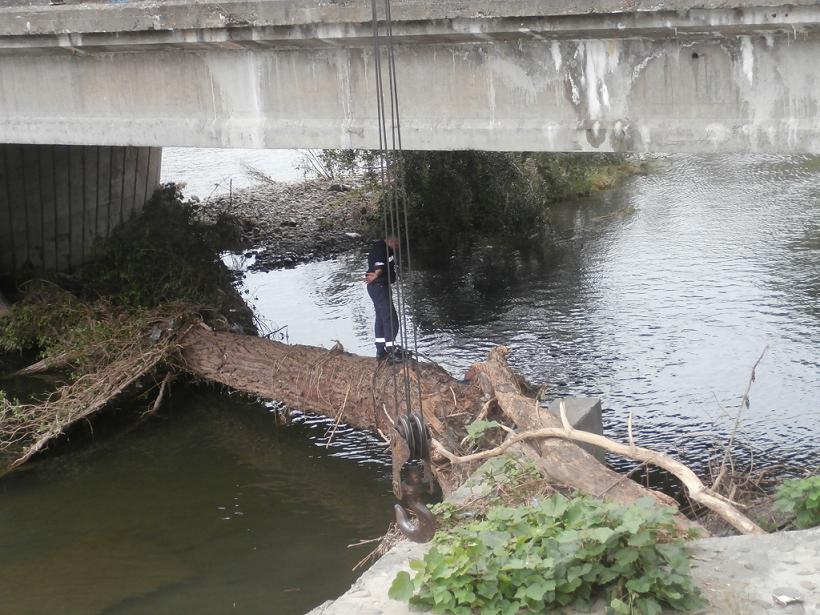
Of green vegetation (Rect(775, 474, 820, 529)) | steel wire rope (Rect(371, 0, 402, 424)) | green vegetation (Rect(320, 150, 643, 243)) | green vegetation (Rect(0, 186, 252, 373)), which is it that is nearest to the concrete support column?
green vegetation (Rect(0, 186, 252, 373))

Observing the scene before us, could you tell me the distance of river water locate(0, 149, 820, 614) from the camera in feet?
28.3

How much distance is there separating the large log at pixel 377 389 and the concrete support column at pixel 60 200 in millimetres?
4821

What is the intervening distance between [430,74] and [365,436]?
170 inches

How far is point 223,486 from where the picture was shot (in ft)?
33.4

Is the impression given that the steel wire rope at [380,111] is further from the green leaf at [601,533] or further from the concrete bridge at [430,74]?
the green leaf at [601,533]

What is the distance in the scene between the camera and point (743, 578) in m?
5.49

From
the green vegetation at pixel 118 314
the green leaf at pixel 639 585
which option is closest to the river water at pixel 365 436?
the green vegetation at pixel 118 314

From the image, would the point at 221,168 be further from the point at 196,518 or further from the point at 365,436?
the point at 196,518

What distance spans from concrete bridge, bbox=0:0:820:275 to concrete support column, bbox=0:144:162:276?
4.54 meters

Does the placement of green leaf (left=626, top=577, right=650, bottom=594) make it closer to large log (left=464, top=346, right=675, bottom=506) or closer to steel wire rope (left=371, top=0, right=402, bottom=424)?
large log (left=464, top=346, right=675, bottom=506)

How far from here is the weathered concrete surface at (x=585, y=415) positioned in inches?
325

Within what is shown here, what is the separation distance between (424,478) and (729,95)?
134 inches

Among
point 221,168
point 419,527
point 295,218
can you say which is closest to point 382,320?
point 419,527

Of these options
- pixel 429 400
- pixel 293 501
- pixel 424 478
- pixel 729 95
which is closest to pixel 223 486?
pixel 293 501
